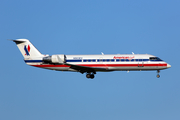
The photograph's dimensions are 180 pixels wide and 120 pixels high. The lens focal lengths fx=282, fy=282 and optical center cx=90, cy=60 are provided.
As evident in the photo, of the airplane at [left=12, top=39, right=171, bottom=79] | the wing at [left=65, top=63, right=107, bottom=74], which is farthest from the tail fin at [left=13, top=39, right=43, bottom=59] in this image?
the wing at [left=65, top=63, right=107, bottom=74]

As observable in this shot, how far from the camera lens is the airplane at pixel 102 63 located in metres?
45.2

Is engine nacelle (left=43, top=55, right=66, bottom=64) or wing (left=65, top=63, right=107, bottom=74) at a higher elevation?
engine nacelle (left=43, top=55, right=66, bottom=64)

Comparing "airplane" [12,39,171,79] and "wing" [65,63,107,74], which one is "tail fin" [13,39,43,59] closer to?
"airplane" [12,39,171,79]

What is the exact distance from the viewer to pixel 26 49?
49.9 meters

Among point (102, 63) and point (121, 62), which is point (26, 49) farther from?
point (121, 62)

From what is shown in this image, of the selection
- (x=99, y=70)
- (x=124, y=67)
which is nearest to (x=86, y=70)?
(x=99, y=70)

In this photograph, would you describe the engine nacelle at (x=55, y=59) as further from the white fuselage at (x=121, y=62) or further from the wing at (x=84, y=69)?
the wing at (x=84, y=69)

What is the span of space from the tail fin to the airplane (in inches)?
84.9

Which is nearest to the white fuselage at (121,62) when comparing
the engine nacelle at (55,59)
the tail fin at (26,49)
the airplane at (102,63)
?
the airplane at (102,63)

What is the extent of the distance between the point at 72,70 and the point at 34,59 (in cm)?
686

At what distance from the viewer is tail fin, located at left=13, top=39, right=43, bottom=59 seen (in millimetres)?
49469

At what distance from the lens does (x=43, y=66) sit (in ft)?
158

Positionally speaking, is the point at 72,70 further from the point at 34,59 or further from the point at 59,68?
the point at 34,59

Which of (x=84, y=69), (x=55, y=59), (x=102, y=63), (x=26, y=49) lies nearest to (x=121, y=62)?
(x=102, y=63)
